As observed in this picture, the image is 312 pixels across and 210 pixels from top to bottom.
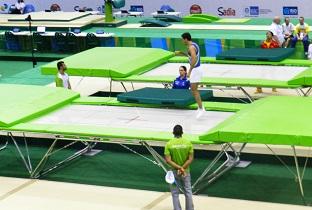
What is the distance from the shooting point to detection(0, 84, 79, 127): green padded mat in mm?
13102

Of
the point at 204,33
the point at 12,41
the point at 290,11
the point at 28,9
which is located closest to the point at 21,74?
the point at 12,41

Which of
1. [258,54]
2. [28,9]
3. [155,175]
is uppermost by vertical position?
[28,9]

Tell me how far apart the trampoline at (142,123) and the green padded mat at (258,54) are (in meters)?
4.27

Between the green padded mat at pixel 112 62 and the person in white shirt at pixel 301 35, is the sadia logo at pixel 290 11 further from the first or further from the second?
the green padded mat at pixel 112 62

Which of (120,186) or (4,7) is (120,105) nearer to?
(120,186)

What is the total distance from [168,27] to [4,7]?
8892mm

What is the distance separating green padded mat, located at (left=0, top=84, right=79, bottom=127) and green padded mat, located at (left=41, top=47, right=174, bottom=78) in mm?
1843

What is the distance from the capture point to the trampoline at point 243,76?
15234mm

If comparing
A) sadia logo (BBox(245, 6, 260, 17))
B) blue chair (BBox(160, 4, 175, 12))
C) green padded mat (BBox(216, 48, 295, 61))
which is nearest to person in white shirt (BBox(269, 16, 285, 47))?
green padded mat (BBox(216, 48, 295, 61))

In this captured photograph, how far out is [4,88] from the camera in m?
15.1

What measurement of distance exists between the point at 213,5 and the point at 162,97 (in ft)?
43.6

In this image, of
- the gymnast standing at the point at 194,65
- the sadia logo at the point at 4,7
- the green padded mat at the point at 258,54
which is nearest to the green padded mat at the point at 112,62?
the green padded mat at the point at 258,54

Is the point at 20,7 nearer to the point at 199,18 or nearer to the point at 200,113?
the point at 199,18

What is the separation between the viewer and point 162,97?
1423 centimetres
